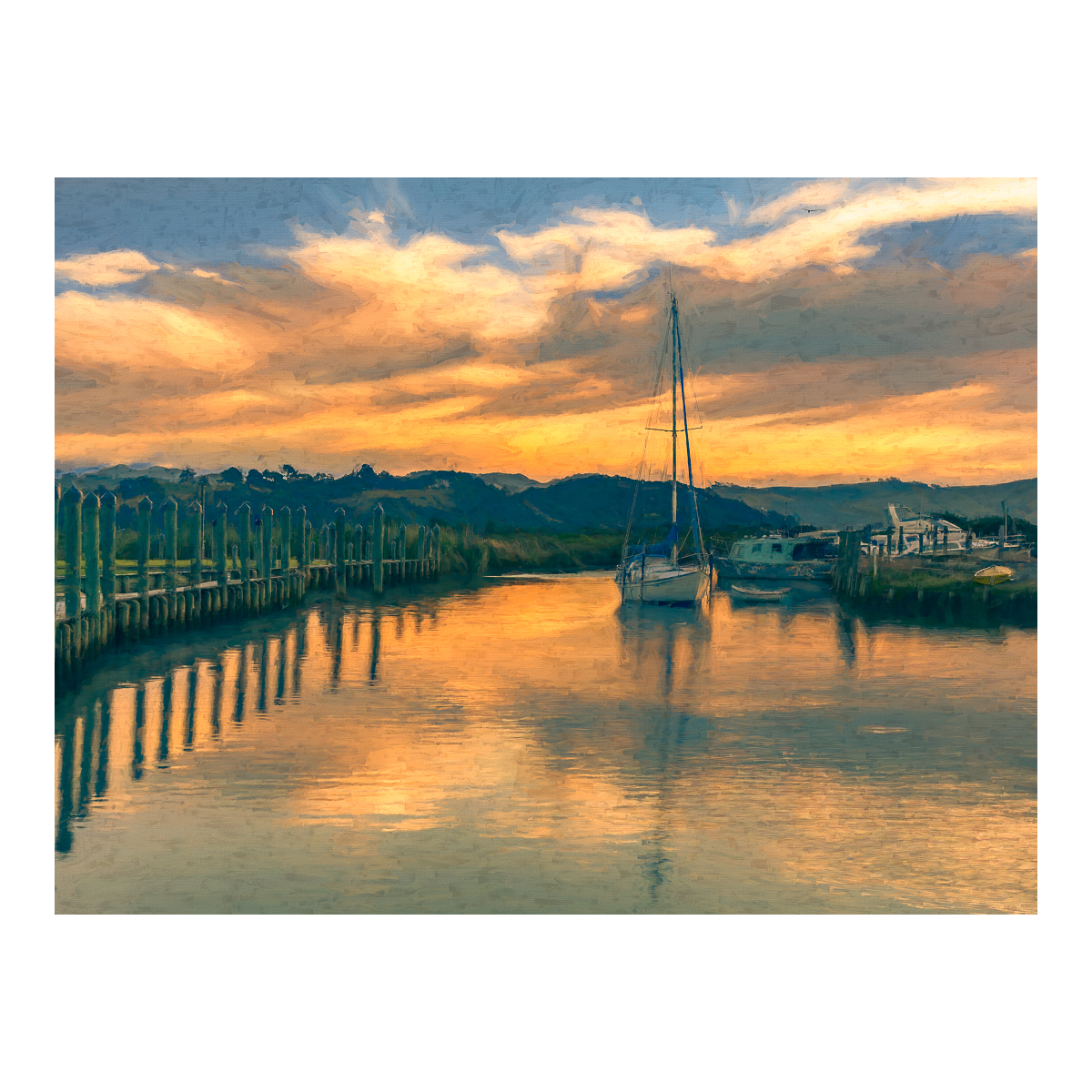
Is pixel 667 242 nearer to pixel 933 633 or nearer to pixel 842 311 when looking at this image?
pixel 842 311

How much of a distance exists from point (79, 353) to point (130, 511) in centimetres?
138

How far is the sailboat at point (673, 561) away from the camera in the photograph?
5.71 metres

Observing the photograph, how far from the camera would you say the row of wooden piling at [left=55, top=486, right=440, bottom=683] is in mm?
5938

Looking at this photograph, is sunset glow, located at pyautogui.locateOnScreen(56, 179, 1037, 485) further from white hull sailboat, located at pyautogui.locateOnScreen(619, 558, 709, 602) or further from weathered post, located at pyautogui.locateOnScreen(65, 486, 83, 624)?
white hull sailboat, located at pyautogui.locateOnScreen(619, 558, 709, 602)

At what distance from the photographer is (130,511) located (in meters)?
6.16

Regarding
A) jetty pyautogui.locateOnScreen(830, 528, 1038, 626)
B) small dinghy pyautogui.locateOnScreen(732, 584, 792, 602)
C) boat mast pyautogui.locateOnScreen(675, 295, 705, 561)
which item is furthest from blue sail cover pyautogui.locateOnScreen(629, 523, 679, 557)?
jetty pyautogui.locateOnScreen(830, 528, 1038, 626)

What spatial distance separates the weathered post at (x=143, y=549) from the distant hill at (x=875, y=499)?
12.3 feet

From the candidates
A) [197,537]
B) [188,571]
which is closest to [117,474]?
[197,537]

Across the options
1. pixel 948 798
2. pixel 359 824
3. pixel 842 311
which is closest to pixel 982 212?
pixel 842 311

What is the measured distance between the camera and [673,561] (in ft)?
26.3

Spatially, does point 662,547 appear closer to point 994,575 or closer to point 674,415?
point 674,415

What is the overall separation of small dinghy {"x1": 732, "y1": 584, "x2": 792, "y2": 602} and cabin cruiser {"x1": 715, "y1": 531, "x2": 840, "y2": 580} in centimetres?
21

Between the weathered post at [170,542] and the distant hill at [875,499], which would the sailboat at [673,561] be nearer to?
the distant hill at [875,499]

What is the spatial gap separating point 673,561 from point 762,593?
1903 millimetres
